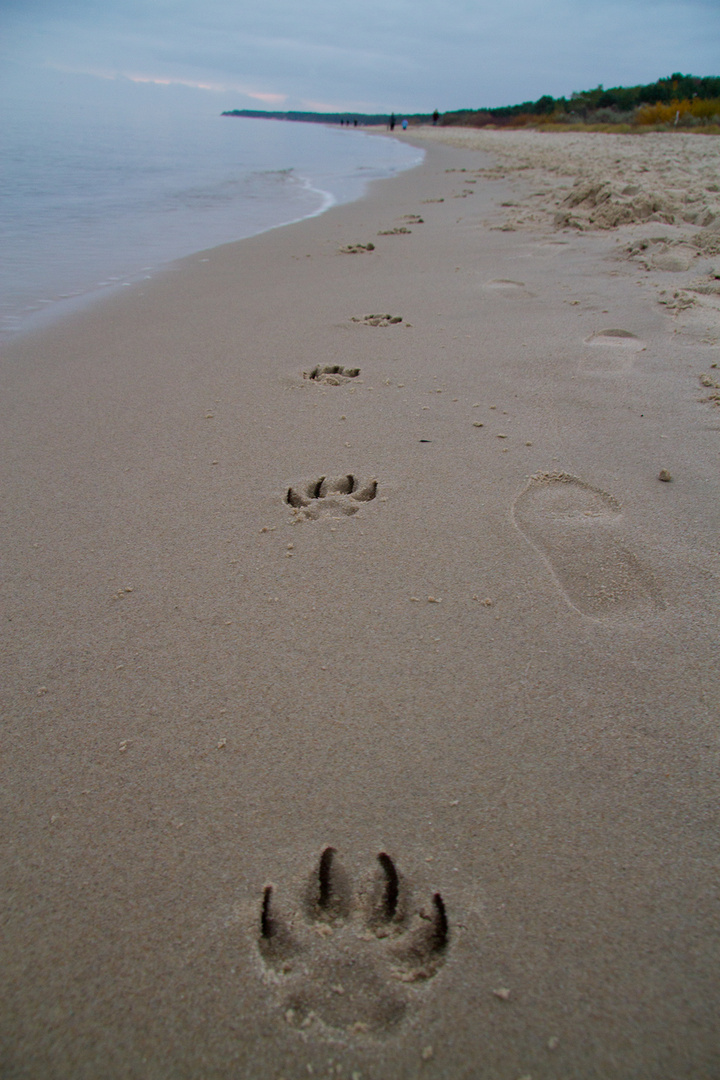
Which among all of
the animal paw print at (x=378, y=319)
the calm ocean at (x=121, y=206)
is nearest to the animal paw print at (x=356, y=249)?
the calm ocean at (x=121, y=206)

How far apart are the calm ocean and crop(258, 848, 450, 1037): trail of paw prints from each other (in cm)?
334

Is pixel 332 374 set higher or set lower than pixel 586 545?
higher

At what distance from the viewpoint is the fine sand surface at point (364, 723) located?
77 centimetres

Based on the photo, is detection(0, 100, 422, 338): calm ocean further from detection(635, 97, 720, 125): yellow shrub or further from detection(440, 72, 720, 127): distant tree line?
detection(440, 72, 720, 127): distant tree line

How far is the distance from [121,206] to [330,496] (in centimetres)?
755

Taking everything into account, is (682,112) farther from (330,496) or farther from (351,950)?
(351,950)

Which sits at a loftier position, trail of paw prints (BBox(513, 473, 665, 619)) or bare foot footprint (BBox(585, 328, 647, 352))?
bare foot footprint (BBox(585, 328, 647, 352))

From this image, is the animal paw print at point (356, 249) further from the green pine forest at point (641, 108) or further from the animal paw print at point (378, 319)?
the green pine forest at point (641, 108)

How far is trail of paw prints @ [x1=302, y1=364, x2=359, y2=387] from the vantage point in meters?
2.46

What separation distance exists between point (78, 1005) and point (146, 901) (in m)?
0.13

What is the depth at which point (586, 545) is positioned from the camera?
1527 millimetres

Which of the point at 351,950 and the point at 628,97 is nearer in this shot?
the point at 351,950

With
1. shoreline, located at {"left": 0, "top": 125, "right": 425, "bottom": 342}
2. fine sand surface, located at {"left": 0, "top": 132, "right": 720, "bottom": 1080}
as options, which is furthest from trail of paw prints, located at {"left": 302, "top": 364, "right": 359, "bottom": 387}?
shoreline, located at {"left": 0, "top": 125, "right": 425, "bottom": 342}

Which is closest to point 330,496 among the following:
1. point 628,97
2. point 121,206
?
point 121,206
